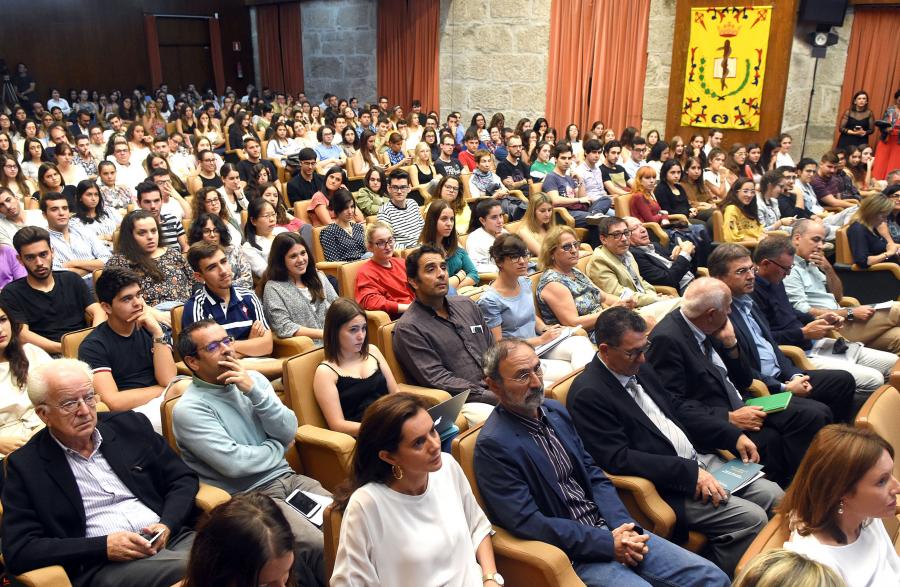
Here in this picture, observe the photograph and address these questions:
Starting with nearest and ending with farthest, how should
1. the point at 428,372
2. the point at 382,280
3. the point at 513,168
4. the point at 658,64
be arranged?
the point at 428,372 → the point at 382,280 → the point at 513,168 → the point at 658,64

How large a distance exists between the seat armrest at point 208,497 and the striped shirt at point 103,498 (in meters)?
0.13

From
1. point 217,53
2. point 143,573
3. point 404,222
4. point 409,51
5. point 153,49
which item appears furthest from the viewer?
point 217,53

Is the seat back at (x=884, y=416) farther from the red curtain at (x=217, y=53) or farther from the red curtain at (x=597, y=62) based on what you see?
the red curtain at (x=217, y=53)

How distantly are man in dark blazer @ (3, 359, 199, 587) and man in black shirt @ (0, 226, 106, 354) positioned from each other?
1.65 metres

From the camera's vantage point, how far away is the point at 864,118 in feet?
32.3

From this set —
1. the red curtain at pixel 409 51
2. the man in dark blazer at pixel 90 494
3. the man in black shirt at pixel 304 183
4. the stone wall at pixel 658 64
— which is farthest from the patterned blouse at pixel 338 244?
the red curtain at pixel 409 51

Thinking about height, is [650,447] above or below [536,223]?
below

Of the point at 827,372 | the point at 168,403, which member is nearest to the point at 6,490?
the point at 168,403

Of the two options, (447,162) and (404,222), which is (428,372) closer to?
(404,222)

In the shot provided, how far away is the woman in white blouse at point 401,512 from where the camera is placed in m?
1.94

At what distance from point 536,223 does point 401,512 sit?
3674 mm

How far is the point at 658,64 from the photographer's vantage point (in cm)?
1106

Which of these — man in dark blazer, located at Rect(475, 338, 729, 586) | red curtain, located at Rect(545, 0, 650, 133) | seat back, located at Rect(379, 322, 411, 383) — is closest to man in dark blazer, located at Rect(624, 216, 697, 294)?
seat back, located at Rect(379, 322, 411, 383)

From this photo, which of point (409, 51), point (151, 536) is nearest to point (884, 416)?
point (151, 536)
